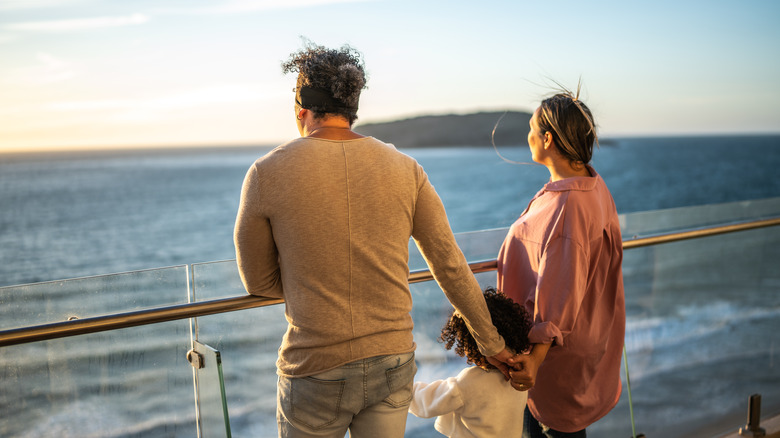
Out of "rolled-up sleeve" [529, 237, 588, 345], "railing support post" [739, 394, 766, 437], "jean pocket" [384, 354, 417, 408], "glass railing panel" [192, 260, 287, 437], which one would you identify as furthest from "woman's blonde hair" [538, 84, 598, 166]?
"railing support post" [739, 394, 766, 437]

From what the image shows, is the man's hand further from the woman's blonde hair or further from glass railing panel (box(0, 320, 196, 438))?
glass railing panel (box(0, 320, 196, 438))

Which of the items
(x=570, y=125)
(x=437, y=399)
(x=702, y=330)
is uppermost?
(x=570, y=125)

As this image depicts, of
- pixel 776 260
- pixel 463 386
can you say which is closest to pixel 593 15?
pixel 776 260

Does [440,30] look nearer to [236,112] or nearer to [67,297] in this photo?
[236,112]

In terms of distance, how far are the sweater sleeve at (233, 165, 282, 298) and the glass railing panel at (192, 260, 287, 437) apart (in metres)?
0.31

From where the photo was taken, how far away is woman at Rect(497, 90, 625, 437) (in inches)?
66.3

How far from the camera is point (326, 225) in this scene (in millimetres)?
1330

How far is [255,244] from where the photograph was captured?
4.59 ft

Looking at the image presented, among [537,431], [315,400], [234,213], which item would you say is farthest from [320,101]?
[234,213]

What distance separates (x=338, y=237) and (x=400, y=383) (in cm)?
39

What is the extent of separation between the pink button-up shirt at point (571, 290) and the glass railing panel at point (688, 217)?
0.91 m

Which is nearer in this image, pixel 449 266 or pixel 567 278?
pixel 449 266

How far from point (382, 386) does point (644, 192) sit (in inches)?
2236

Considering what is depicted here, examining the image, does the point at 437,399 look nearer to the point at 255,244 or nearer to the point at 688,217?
the point at 255,244
